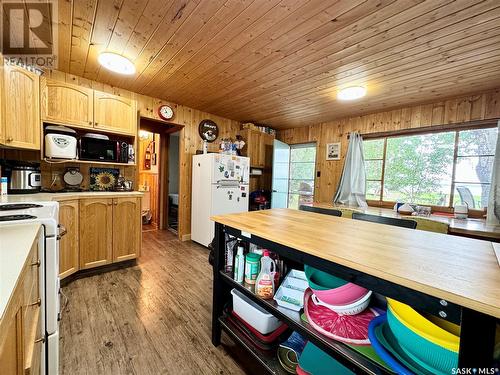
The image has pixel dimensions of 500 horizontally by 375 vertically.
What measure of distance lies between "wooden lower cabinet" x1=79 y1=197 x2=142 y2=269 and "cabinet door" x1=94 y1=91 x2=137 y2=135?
34.6 inches

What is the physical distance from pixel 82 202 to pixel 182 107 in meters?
2.12

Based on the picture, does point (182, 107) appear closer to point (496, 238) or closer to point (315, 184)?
point (315, 184)

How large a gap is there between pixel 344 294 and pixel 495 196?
9.09 ft

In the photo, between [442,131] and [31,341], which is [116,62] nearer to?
[31,341]

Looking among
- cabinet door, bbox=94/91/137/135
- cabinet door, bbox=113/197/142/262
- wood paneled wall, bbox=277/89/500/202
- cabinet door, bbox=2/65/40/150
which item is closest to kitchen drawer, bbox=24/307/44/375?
cabinet door, bbox=113/197/142/262

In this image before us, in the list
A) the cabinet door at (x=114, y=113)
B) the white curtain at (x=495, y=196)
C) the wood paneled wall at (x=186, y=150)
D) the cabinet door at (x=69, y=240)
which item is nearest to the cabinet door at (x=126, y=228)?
the cabinet door at (x=69, y=240)

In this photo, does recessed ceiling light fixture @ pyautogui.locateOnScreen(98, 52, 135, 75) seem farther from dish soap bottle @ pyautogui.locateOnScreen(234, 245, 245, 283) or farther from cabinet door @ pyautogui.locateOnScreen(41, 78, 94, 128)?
dish soap bottle @ pyautogui.locateOnScreen(234, 245, 245, 283)

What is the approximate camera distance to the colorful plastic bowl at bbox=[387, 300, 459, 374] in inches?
25.6

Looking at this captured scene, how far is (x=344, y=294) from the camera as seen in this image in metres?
0.95

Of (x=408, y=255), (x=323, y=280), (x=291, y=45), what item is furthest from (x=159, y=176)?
(x=408, y=255)

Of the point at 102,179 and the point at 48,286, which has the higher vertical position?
the point at 102,179

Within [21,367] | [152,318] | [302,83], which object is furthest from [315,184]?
[21,367]

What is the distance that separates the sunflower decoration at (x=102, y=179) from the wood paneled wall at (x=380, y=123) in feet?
11.5

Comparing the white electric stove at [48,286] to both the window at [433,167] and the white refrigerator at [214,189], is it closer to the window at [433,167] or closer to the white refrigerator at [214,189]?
the white refrigerator at [214,189]
